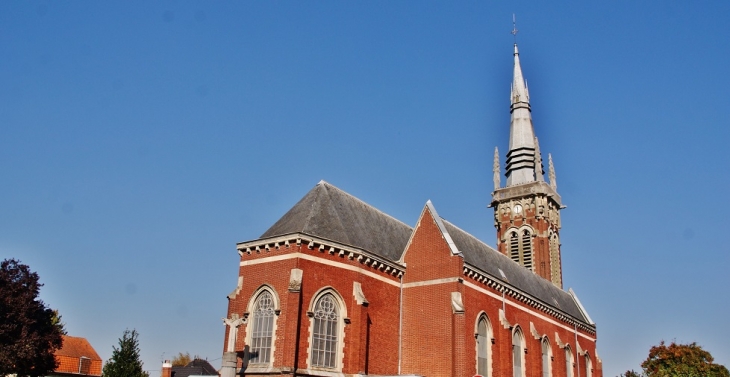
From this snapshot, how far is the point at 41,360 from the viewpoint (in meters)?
35.1

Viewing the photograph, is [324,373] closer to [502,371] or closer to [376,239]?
[376,239]

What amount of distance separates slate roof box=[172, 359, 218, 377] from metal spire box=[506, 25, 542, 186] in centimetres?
3089

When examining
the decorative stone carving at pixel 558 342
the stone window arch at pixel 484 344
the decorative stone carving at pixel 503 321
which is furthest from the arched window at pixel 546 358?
the stone window arch at pixel 484 344

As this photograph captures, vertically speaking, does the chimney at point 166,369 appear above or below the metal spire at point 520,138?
below

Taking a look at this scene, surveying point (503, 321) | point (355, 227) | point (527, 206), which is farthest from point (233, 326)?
point (527, 206)

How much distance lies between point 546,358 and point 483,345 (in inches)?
364

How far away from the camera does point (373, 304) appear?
94.3ft

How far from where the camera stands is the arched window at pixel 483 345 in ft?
101

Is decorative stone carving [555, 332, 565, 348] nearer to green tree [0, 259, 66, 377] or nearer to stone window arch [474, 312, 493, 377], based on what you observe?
stone window arch [474, 312, 493, 377]

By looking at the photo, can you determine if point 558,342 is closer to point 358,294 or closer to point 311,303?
point 358,294

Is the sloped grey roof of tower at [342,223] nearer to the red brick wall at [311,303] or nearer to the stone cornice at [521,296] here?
the red brick wall at [311,303]

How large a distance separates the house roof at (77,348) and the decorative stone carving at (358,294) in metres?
35.1

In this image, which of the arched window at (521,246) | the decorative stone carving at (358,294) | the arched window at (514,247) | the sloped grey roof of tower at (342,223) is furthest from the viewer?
the arched window at (514,247)

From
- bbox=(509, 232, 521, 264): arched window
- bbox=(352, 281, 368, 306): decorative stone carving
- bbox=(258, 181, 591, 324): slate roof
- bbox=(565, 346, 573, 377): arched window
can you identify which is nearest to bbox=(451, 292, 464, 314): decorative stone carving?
bbox=(258, 181, 591, 324): slate roof
